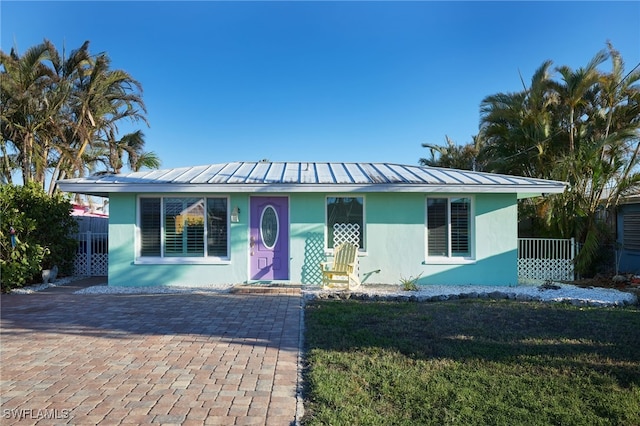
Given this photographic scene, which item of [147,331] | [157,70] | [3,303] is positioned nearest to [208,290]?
[147,331]

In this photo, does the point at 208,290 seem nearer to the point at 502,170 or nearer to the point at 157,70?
the point at 157,70

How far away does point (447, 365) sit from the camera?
468 cm

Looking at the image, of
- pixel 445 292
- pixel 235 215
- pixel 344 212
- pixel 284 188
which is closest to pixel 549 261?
pixel 445 292

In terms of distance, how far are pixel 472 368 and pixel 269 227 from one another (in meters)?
6.85

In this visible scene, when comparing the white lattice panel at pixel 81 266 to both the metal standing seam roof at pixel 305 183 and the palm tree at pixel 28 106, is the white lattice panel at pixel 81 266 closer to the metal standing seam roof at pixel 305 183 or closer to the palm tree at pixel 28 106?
the metal standing seam roof at pixel 305 183

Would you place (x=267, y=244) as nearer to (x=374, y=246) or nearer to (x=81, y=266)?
(x=374, y=246)

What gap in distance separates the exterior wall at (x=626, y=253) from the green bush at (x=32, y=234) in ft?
52.6

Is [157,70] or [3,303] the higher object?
[157,70]

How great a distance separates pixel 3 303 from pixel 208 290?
13.7 feet

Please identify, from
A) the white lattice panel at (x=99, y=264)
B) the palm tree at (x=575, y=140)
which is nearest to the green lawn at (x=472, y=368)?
the palm tree at (x=575, y=140)

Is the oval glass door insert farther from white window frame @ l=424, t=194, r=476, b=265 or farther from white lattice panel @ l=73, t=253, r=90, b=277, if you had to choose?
white lattice panel @ l=73, t=253, r=90, b=277

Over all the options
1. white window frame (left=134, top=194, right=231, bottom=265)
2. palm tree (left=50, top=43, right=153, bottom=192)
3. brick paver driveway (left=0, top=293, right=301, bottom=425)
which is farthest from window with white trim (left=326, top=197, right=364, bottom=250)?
palm tree (left=50, top=43, right=153, bottom=192)

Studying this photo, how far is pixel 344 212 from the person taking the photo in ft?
35.0

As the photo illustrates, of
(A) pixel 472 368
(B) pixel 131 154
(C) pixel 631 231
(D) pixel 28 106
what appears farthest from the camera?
(B) pixel 131 154
